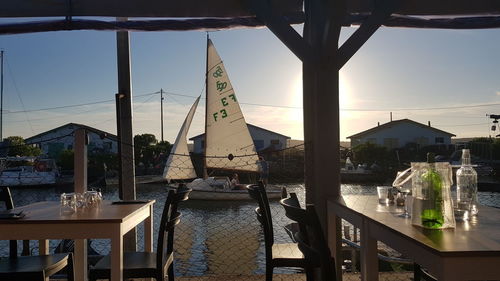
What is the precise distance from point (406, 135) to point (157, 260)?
3557 centimetres

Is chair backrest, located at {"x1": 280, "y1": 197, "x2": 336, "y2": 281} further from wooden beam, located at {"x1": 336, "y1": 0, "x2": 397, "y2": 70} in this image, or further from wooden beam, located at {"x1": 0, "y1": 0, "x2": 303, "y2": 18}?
wooden beam, located at {"x1": 0, "y1": 0, "x2": 303, "y2": 18}

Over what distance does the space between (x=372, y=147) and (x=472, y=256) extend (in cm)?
3262

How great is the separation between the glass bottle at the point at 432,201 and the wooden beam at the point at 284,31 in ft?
4.07

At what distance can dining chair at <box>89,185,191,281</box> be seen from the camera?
2.08 meters

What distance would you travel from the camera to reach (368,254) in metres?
1.76

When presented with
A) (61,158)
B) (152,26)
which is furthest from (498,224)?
(61,158)

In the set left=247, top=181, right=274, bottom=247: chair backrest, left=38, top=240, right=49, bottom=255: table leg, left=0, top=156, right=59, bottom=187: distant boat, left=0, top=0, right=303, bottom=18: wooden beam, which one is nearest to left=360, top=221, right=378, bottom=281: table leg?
left=247, top=181, right=274, bottom=247: chair backrest

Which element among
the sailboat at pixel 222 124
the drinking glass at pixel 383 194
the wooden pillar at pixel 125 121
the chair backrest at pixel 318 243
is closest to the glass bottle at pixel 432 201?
the chair backrest at pixel 318 243

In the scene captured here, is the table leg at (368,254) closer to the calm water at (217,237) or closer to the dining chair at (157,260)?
the dining chair at (157,260)

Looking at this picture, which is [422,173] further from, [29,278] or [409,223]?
[29,278]

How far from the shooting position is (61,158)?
3039cm

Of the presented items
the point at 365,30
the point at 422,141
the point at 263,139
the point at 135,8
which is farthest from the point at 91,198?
the point at 422,141

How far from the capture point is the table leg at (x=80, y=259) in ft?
7.36

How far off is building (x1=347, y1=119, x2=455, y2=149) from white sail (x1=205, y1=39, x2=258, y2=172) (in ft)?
67.3
